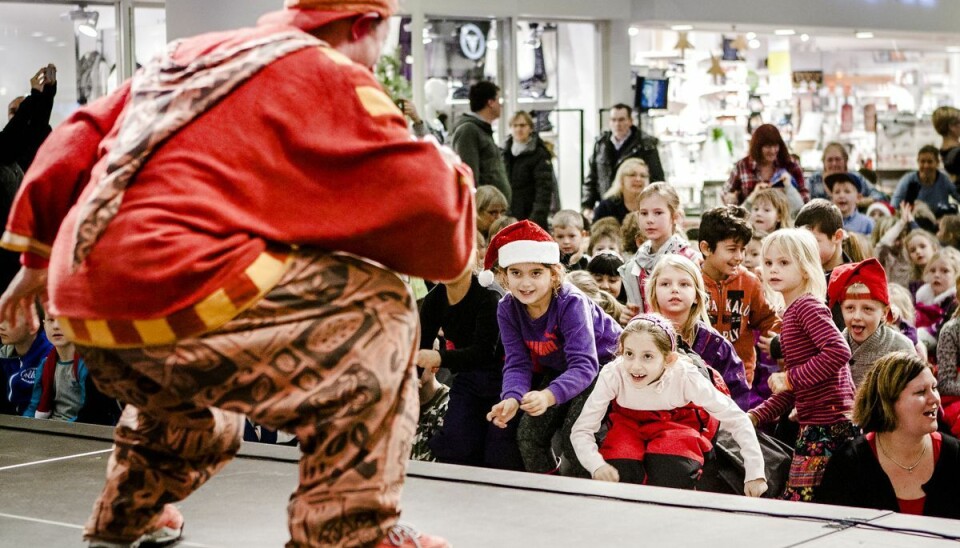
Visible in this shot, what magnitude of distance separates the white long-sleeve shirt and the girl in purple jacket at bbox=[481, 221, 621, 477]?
181 mm

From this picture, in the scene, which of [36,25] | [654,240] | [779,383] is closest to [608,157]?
[654,240]

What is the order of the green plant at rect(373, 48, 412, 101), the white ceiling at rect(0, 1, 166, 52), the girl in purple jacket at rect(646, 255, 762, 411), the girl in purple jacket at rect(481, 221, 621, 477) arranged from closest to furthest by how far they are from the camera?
1. the girl in purple jacket at rect(481, 221, 621, 477)
2. the girl in purple jacket at rect(646, 255, 762, 411)
3. the white ceiling at rect(0, 1, 166, 52)
4. the green plant at rect(373, 48, 412, 101)

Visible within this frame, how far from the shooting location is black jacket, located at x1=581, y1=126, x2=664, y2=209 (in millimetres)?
9328

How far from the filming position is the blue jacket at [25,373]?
5.50m

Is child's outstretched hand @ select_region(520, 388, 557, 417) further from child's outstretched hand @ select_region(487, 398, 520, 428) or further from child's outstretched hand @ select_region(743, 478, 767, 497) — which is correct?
child's outstretched hand @ select_region(743, 478, 767, 497)

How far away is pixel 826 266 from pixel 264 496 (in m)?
3.18

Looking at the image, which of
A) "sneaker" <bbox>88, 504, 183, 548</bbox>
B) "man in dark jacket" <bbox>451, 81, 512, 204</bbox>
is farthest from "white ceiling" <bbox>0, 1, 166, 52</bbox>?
"sneaker" <bbox>88, 504, 183, 548</bbox>

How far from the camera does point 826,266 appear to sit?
561 cm

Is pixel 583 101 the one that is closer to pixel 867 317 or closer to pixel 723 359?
pixel 867 317

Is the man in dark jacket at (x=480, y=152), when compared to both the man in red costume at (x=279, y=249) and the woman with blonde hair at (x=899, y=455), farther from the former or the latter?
the man in red costume at (x=279, y=249)

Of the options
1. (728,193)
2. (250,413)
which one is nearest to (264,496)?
(250,413)

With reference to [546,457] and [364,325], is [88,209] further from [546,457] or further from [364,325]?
[546,457]

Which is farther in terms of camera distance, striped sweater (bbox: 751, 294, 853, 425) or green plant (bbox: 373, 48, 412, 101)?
green plant (bbox: 373, 48, 412, 101)

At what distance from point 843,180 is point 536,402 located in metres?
4.43
